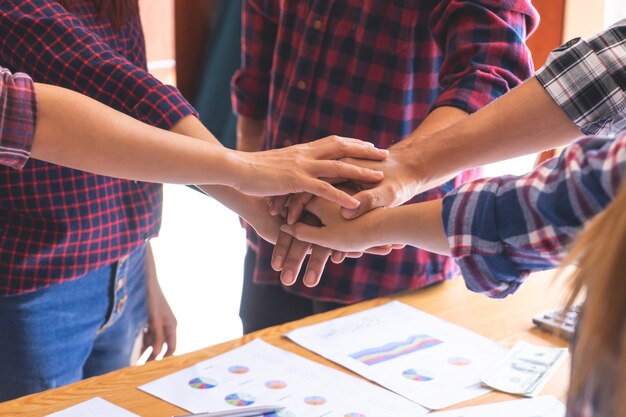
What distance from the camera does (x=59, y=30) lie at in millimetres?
1391

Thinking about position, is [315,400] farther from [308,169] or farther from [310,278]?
[308,169]

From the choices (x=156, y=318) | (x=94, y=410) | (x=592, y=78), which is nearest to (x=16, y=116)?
(x=94, y=410)

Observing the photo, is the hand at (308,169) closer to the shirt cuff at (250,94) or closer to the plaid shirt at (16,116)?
the plaid shirt at (16,116)

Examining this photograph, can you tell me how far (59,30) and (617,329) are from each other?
1.07 meters

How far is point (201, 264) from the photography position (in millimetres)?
3908

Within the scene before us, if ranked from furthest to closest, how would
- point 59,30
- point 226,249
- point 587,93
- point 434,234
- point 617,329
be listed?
point 226,249 → point 59,30 → point 587,93 → point 434,234 → point 617,329

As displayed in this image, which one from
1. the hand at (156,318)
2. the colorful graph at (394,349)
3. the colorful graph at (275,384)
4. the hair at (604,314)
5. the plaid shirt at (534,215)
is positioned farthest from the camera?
the hand at (156,318)

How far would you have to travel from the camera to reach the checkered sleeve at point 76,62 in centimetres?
138

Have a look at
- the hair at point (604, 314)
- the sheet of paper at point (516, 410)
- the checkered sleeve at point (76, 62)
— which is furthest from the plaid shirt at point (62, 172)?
the hair at point (604, 314)

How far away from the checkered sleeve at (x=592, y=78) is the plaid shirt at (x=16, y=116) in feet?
2.59

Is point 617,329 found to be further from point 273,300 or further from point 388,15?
point 273,300

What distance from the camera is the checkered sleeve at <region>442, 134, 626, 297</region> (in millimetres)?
834

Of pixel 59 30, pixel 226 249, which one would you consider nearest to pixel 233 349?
pixel 59 30

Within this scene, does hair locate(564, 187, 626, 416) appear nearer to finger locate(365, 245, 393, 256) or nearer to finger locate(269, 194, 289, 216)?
finger locate(365, 245, 393, 256)
